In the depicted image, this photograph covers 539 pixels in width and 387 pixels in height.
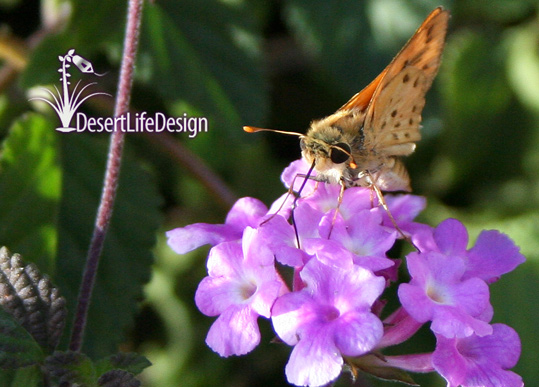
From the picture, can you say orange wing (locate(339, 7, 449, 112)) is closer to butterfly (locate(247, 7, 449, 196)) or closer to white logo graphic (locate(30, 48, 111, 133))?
butterfly (locate(247, 7, 449, 196))

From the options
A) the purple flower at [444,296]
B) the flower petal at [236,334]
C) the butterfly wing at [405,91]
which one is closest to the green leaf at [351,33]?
the butterfly wing at [405,91]

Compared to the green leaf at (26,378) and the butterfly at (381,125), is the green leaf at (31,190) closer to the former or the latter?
the green leaf at (26,378)

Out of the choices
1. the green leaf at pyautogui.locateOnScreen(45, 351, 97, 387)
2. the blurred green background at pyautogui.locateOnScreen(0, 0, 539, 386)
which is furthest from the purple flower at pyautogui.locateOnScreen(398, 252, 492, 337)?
the blurred green background at pyautogui.locateOnScreen(0, 0, 539, 386)

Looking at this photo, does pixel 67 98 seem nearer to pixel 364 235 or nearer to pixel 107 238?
pixel 107 238

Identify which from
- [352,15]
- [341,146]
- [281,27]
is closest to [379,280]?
[341,146]

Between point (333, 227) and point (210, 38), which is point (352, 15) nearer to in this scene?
point (210, 38)

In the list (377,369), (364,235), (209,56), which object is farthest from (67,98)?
(377,369)
